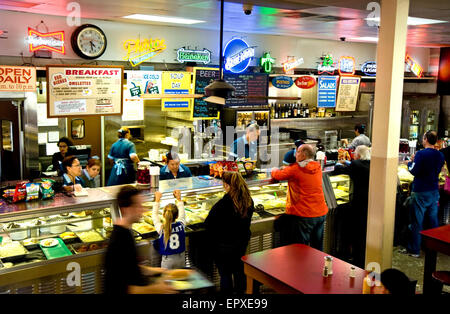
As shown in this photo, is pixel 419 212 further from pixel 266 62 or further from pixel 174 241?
pixel 266 62

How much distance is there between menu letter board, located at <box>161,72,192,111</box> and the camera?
921cm

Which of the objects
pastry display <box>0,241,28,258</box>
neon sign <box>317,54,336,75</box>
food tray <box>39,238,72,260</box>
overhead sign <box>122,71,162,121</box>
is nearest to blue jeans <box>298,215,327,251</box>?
food tray <box>39,238,72,260</box>

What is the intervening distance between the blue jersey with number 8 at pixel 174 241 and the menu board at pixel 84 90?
340 cm

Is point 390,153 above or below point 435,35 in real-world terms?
below

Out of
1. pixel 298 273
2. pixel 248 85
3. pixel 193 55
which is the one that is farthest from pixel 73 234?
pixel 248 85

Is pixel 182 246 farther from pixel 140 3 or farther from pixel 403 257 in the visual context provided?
pixel 403 257

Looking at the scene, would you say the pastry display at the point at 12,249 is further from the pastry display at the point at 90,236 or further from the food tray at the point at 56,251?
the pastry display at the point at 90,236

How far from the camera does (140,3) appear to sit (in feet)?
20.2

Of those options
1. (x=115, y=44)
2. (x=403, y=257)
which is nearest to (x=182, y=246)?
(x=403, y=257)

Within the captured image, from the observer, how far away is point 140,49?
9297 mm

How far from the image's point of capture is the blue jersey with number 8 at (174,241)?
16.7 ft

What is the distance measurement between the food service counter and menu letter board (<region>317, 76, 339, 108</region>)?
6.14m

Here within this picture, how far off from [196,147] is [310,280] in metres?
6.83

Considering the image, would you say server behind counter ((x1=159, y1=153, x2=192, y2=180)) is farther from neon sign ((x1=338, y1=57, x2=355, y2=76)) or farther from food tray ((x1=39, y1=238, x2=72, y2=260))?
neon sign ((x1=338, y1=57, x2=355, y2=76))
